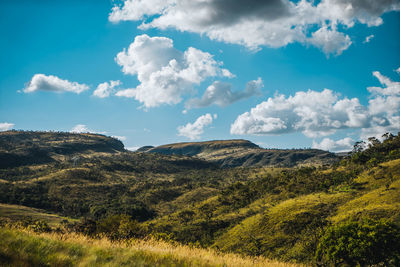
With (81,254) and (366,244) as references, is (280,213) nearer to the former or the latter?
(366,244)

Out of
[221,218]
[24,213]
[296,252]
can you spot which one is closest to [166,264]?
[296,252]

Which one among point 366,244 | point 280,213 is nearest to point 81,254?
point 366,244

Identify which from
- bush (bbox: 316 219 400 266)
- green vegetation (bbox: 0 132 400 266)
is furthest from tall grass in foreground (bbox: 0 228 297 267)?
bush (bbox: 316 219 400 266)

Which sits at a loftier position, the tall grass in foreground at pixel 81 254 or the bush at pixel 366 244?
the tall grass in foreground at pixel 81 254

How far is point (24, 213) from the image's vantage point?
85.2m

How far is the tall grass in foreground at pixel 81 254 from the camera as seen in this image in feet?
23.0

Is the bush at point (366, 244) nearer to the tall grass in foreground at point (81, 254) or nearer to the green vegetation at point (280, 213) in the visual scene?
A: the green vegetation at point (280, 213)

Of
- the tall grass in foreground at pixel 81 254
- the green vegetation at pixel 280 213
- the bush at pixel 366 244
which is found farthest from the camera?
the green vegetation at pixel 280 213

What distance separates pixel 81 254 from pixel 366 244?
19.3 meters

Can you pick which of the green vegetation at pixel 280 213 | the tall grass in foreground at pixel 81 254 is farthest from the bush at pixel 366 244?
the tall grass in foreground at pixel 81 254

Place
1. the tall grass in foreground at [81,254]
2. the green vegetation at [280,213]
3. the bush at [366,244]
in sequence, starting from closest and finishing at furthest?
the tall grass in foreground at [81,254] < the bush at [366,244] < the green vegetation at [280,213]

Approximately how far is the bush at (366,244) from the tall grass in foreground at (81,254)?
14.1 meters

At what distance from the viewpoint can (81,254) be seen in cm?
807

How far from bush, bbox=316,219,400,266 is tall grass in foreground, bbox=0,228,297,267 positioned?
1405cm
